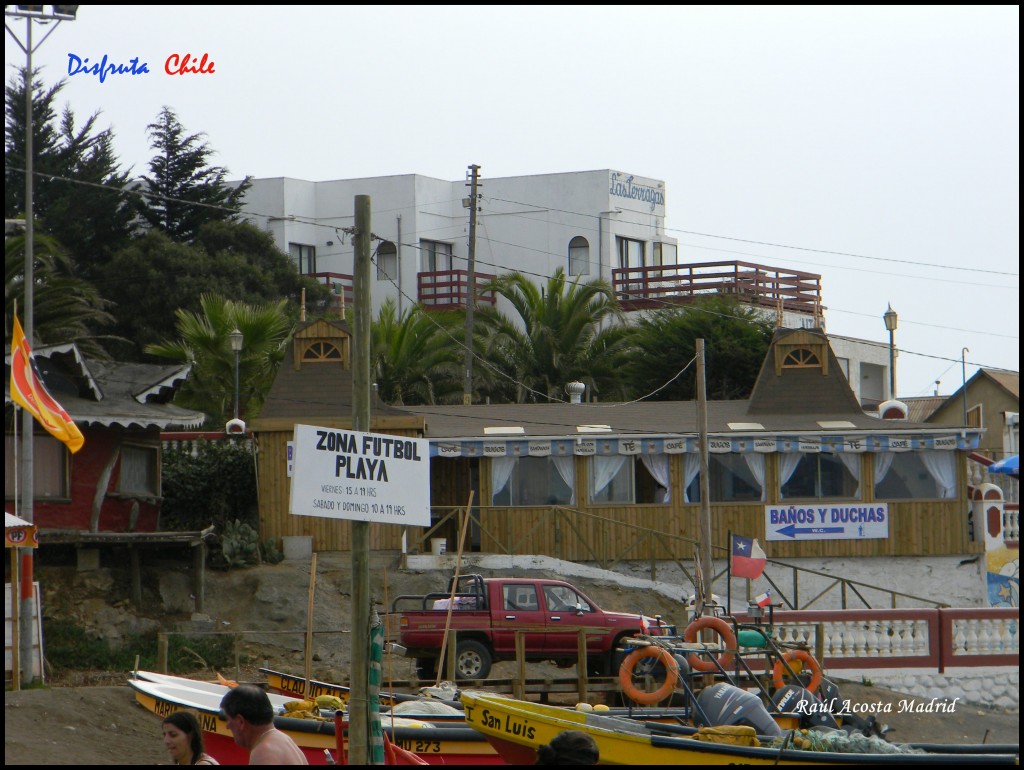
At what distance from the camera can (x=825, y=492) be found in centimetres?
3186

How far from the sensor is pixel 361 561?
11.5 metres

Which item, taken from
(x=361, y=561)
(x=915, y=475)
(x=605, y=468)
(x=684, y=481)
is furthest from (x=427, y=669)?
(x=915, y=475)

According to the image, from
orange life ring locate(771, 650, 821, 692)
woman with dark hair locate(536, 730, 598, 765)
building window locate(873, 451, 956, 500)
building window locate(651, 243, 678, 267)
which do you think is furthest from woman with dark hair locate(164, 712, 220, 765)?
building window locate(651, 243, 678, 267)

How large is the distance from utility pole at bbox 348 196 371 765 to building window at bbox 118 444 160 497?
17428mm

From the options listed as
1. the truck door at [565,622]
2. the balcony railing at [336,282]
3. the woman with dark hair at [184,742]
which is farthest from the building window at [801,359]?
the woman with dark hair at [184,742]

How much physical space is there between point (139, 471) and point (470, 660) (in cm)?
1024

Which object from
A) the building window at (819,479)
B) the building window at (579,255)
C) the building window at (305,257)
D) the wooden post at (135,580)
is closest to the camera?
the wooden post at (135,580)

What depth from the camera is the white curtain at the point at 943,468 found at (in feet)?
104

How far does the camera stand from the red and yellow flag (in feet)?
66.6

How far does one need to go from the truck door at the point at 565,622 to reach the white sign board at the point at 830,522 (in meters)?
10.3

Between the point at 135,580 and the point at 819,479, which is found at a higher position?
the point at 819,479

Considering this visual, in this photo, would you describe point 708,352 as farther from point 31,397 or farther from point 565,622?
point 31,397

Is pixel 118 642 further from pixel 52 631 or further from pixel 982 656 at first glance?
pixel 982 656

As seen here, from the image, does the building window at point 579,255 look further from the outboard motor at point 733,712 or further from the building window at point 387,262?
the outboard motor at point 733,712
